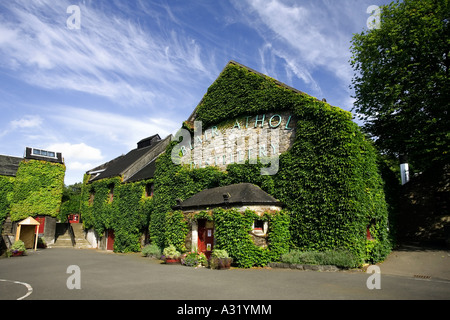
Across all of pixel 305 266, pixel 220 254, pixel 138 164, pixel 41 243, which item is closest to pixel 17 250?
pixel 41 243

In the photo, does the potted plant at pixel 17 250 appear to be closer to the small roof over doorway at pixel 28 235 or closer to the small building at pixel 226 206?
the small roof over doorway at pixel 28 235

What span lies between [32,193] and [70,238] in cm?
603

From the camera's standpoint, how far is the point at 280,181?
16.3 m

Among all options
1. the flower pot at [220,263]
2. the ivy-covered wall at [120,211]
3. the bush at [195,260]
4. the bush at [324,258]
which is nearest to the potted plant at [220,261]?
the flower pot at [220,263]

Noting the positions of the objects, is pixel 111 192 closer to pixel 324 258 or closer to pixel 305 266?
pixel 305 266

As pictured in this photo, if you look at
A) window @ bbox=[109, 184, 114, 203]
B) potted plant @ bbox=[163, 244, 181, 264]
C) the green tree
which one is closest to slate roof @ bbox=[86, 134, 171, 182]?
window @ bbox=[109, 184, 114, 203]

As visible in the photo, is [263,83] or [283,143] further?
[263,83]

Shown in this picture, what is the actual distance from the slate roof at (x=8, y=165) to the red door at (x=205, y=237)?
27314 millimetres

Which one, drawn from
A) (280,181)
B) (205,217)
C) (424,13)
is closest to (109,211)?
(205,217)

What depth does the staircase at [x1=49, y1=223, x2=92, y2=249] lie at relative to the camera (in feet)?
101

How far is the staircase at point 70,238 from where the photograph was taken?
101ft

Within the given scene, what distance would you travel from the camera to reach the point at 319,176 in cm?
1489

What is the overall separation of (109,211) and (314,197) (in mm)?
20266
